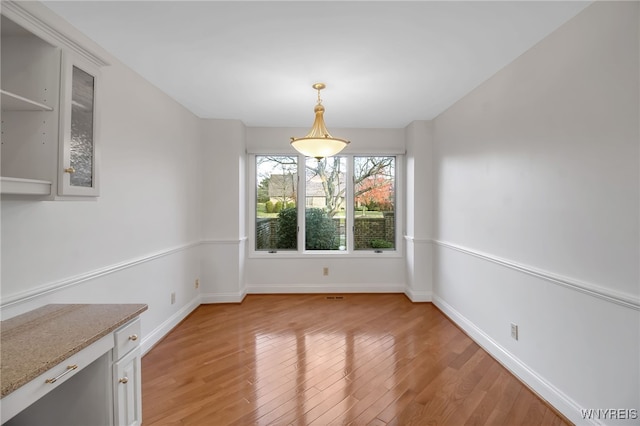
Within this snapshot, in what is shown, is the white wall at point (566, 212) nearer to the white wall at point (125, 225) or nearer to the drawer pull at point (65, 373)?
the drawer pull at point (65, 373)

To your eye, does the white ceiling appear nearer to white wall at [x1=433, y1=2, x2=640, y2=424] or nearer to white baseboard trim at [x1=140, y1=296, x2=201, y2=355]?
white wall at [x1=433, y1=2, x2=640, y2=424]

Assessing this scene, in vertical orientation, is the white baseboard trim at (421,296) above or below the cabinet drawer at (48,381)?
below

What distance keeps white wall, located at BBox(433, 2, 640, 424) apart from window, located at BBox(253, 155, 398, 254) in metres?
1.73

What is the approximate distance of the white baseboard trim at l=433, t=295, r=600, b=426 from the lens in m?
1.90

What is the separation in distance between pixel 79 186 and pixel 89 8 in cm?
110

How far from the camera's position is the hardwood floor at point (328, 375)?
1.97m

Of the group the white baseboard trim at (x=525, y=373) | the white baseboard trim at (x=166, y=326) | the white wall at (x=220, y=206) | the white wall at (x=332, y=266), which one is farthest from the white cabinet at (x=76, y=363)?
the white wall at (x=332, y=266)

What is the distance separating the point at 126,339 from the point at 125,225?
1.23 metres

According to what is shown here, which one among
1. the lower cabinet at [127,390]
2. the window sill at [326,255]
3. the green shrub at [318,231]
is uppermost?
the green shrub at [318,231]

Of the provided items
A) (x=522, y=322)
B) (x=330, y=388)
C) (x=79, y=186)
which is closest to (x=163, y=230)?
(x=79, y=186)

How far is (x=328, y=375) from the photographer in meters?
2.41

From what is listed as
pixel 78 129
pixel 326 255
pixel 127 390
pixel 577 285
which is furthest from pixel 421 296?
pixel 78 129

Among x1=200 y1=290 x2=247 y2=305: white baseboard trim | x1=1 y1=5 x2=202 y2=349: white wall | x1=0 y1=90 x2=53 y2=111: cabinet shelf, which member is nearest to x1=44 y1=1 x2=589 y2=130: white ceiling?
x1=1 y1=5 x2=202 y2=349: white wall

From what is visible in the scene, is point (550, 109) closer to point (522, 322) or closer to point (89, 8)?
point (522, 322)
